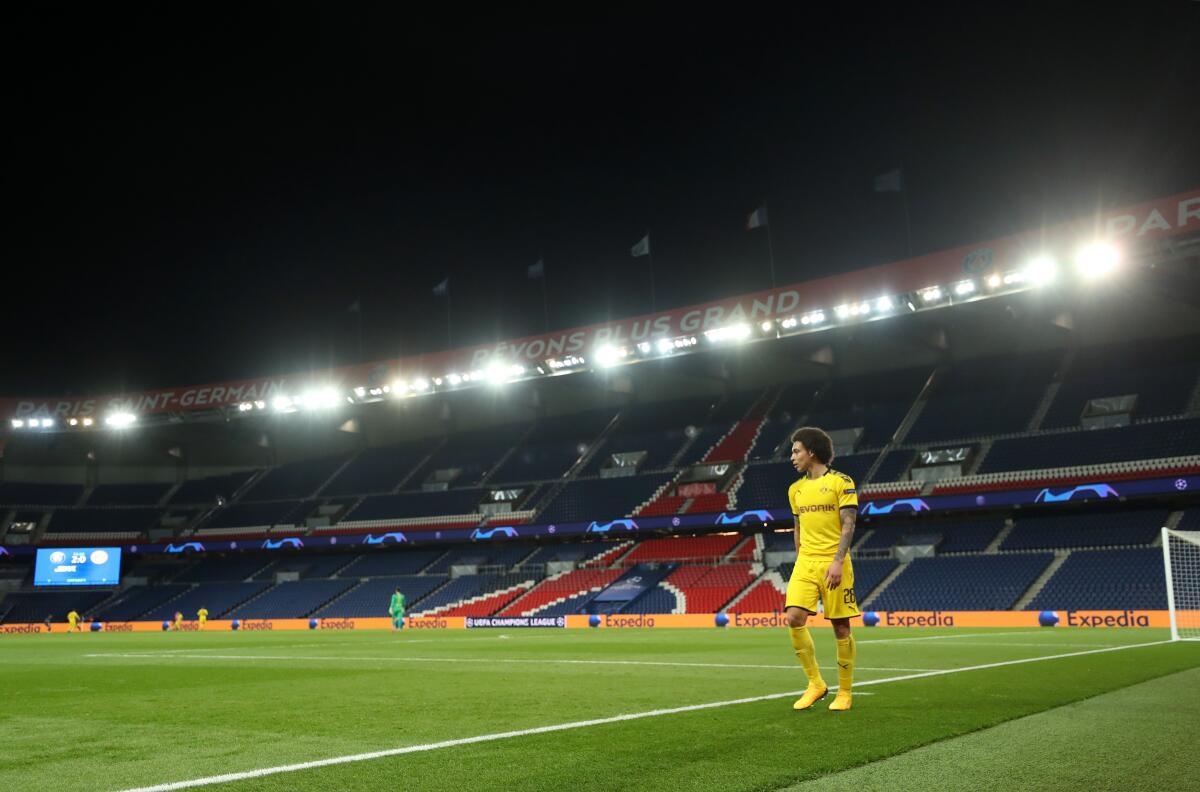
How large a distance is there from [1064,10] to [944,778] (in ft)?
93.5

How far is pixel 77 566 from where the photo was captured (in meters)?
51.9

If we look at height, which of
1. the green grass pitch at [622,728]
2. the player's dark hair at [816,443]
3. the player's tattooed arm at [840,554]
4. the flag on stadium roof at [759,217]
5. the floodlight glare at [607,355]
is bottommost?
the green grass pitch at [622,728]

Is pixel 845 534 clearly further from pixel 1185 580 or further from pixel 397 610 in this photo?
pixel 397 610

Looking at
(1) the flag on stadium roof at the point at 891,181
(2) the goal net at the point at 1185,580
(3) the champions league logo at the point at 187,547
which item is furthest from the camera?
(3) the champions league logo at the point at 187,547

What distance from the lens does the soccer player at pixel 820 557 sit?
6.98 m

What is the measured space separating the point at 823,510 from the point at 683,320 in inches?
1415

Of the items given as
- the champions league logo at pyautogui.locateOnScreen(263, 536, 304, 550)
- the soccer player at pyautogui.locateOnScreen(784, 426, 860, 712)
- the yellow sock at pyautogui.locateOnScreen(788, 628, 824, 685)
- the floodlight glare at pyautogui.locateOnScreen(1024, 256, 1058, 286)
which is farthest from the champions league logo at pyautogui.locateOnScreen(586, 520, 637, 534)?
the yellow sock at pyautogui.locateOnScreen(788, 628, 824, 685)

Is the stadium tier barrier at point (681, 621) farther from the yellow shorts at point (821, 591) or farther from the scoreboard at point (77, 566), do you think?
the yellow shorts at point (821, 591)

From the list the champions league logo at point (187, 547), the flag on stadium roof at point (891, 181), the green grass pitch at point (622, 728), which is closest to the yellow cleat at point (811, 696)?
the green grass pitch at point (622, 728)

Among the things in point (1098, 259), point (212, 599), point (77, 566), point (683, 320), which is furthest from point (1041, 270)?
point (77, 566)

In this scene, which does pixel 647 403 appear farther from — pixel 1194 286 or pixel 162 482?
pixel 162 482

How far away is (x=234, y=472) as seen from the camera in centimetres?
6412

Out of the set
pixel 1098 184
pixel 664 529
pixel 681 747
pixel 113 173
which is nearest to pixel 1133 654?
pixel 681 747

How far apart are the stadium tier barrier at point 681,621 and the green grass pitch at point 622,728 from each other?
16353 mm
